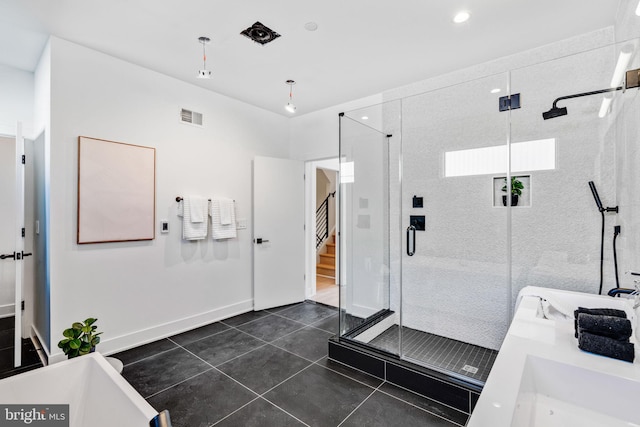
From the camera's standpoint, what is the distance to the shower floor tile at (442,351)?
246 cm

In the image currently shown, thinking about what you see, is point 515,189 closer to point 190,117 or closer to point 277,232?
point 277,232

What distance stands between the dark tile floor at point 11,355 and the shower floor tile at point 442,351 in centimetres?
304

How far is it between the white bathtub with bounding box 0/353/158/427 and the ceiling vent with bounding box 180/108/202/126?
2602 millimetres

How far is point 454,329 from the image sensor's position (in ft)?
10.3

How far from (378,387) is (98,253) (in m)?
2.74

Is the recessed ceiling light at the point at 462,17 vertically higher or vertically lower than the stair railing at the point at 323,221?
higher

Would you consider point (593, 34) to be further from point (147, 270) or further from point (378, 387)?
point (147, 270)

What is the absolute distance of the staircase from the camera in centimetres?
641

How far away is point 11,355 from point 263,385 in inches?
97.2

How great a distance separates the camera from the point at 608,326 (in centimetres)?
125

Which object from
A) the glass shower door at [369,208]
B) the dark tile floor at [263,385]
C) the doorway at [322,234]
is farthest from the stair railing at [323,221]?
the dark tile floor at [263,385]

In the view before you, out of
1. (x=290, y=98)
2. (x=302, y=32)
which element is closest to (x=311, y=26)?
(x=302, y=32)

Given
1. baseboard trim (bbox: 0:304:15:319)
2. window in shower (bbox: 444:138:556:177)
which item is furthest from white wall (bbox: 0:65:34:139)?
window in shower (bbox: 444:138:556:177)

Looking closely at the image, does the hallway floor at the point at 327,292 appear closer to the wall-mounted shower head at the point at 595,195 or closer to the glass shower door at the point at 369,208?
the glass shower door at the point at 369,208
